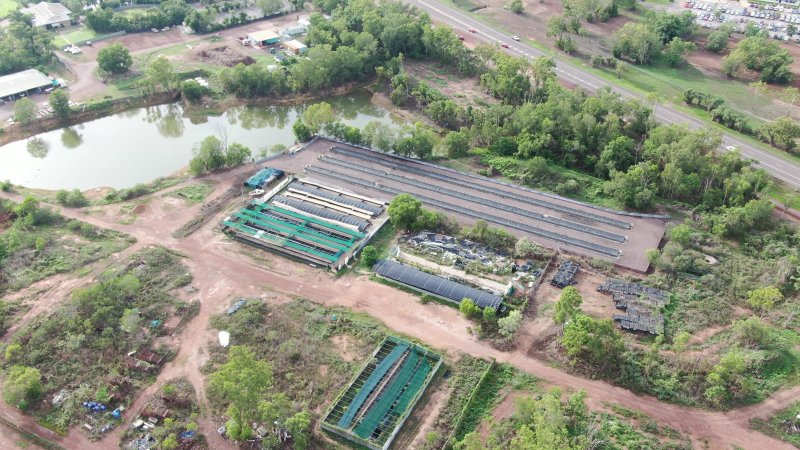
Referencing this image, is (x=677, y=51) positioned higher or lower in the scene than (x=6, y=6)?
higher

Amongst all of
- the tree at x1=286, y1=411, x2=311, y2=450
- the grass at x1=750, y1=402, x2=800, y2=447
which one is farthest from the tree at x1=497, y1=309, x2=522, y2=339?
the grass at x1=750, y1=402, x2=800, y2=447

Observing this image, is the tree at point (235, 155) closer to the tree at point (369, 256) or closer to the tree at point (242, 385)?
the tree at point (369, 256)

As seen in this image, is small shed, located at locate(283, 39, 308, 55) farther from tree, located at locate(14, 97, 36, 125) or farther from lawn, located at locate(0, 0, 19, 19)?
lawn, located at locate(0, 0, 19, 19)

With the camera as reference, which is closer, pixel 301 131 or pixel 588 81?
pixel 301 131

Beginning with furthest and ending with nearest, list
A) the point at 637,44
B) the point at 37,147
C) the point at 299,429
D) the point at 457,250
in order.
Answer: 1. the point at 637,44
2. the point at 37,147
3. the point at 457,250
4. the point at 299,429

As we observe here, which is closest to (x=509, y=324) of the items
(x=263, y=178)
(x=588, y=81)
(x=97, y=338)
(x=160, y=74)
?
(x=97, y=338)

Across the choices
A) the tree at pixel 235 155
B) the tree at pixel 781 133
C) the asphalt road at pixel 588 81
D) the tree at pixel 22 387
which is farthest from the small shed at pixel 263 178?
the tree at pixel 781 133

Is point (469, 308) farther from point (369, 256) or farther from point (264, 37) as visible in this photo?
point (264, 37)
